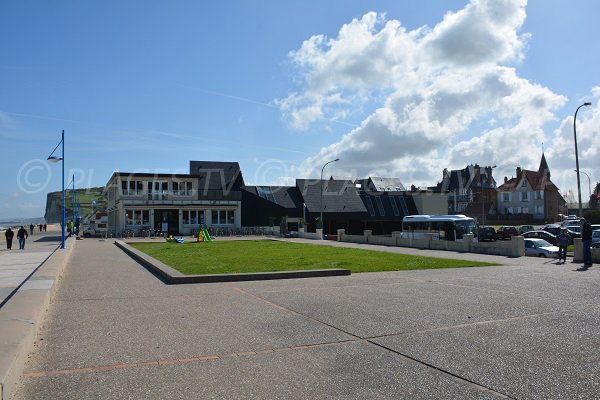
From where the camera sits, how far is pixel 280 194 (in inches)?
2741

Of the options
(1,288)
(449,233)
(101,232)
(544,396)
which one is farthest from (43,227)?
(544,396)

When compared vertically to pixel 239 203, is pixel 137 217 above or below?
below

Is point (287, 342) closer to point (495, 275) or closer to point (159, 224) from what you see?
point (495, 275)

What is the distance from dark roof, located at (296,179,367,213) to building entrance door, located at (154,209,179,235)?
61.0 feet

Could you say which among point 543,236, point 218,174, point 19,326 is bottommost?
point 19,326

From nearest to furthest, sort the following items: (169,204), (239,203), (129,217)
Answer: (129,217), (169,204), (239,203)

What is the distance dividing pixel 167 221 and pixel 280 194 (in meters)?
17.3

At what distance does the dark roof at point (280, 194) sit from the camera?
222 feet

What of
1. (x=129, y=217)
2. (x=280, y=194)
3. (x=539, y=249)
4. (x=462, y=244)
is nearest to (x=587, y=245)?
(x=539, y=249)

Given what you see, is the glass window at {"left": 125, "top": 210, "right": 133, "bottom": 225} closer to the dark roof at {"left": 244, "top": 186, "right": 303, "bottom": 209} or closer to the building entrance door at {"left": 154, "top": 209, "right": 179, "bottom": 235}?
the building entrance door at {"left": 154, "top": 209, "right": 179, "bottom": 235}

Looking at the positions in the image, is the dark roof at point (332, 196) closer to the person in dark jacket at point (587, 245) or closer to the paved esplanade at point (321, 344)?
the person in dark jacket at point (587, 245)

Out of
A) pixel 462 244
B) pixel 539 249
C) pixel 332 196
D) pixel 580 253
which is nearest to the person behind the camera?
pixel 580 253

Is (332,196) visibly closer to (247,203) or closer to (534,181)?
(247,203)

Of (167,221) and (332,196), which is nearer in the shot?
(167,221)
